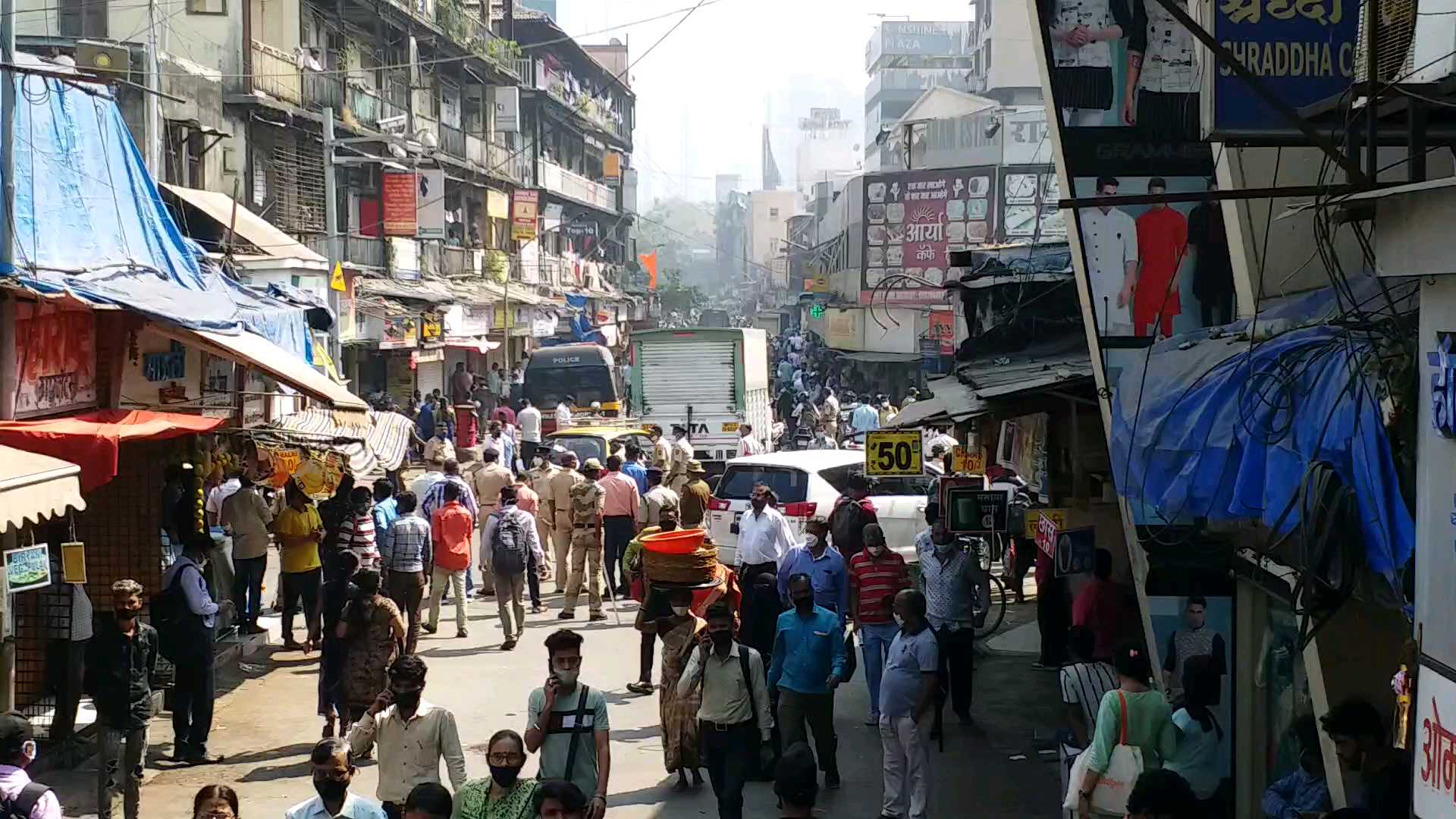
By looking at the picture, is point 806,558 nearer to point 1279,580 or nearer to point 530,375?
point 1279,580

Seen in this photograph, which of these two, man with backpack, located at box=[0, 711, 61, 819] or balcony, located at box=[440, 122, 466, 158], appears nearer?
man with backpack, located at box=[0, 711, 61, 819]

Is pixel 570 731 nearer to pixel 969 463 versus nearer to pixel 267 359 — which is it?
pixel 267 359

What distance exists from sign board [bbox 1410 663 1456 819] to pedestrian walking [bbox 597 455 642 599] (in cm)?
1173

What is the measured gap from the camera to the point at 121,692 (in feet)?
30.4

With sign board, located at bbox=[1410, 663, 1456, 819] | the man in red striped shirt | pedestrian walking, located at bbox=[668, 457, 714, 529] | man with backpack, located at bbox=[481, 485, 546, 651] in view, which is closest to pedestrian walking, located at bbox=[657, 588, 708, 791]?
the man in red striped shirt

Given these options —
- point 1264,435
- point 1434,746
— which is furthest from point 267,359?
point 1434,746

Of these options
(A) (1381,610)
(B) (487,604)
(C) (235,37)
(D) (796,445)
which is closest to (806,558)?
(A) (1381,610)

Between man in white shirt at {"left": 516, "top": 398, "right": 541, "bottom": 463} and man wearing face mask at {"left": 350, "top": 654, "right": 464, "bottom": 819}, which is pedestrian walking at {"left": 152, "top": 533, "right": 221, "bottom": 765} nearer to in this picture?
man wearing face mask at {"left": 350, "top": 654, "right": 464, "bottom": 819}

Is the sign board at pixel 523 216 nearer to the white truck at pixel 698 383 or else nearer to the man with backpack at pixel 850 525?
the white truck at pixel 698 383

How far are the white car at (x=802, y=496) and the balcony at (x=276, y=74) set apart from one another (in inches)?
723

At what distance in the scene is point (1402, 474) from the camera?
5.59 m

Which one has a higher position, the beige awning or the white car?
the beige awning

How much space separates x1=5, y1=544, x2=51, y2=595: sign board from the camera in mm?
8609

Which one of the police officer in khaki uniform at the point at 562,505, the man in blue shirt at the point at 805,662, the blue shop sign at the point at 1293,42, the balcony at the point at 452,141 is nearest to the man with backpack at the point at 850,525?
the police officer in khaki uniform at the point at 562,505
